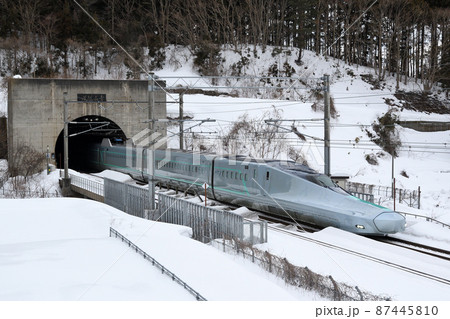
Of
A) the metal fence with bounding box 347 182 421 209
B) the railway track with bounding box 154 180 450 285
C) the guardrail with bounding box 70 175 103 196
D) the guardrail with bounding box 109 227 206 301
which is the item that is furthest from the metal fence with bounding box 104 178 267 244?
the metal fence with bounding box 347 182 421 209

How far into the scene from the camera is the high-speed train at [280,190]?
1716cm

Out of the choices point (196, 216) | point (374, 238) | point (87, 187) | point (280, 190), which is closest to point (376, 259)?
point (374, 238)

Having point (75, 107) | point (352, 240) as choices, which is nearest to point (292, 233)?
point (352, 240)

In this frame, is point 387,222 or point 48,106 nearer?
point 387,222

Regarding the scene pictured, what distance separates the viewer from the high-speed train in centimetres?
1716

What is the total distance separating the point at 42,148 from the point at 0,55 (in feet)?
114

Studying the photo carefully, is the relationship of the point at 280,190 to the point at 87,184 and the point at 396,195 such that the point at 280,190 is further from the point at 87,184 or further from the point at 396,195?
the point at 396,195

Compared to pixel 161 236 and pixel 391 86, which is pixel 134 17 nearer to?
pixel 391 86

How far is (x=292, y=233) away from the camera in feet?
58.0

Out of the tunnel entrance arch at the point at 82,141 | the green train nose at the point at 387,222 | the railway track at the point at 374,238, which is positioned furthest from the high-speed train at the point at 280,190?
the tunnel entrance arch at the point at 82,141

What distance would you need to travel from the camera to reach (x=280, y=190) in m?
20.6

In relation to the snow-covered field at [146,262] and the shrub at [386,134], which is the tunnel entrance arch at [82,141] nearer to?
the shrub at [386,134]

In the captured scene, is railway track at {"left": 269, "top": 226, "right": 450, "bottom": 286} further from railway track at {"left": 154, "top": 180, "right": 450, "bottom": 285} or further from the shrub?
the shrub

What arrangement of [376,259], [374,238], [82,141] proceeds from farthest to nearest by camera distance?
[82,141], [374,238], [376,259]
